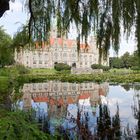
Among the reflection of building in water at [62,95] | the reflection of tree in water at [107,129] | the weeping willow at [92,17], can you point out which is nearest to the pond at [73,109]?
the reflection of building in water at [62,95]

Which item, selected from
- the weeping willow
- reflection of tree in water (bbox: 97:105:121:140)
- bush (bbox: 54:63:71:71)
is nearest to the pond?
reflection of tree in water (bbox: 97:105:121:140)

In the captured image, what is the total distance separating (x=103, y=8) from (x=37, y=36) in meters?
1.29

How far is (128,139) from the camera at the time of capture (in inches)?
227

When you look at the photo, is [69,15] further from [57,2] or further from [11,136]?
[11,136]

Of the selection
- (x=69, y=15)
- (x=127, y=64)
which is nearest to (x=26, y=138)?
(x=69, y=15)

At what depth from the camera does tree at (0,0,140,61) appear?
16.8ft

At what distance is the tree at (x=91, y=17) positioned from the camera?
5.12m

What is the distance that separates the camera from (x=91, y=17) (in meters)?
5.46

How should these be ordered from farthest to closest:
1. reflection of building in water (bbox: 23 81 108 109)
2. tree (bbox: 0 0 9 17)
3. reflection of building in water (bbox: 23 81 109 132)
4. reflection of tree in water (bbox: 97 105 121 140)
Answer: reflection of building in water (bbox: 23 81 108 109) → reflection of building in water (bbox: 23 81 109 132) → reflection of tree in water (bbox: 97 105 121 140) → tree (bbox: 0 0 9 17)

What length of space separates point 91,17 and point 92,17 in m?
0.01

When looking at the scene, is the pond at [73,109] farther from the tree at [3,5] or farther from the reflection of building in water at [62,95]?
the tree at [3,5]

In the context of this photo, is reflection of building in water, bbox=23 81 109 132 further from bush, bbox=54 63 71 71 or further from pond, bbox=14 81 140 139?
bush, bbox=54 63 71 71

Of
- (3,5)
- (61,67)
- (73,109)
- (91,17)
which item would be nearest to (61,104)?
(73,109)

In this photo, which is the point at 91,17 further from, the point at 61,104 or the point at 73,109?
the point at 73,109
